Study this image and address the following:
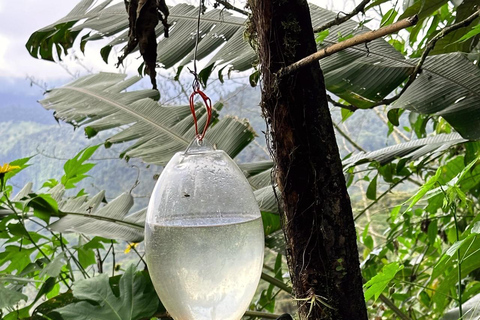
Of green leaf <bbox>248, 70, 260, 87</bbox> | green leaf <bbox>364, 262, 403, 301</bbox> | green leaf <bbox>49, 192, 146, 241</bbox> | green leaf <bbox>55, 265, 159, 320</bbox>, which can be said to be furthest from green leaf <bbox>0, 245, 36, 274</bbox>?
green leaf <bbox>364, 262, 403, 301</bbox>

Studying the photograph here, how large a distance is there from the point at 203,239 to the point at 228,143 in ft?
2.40

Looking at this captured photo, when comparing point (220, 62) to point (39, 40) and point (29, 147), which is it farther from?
point (29, 147)

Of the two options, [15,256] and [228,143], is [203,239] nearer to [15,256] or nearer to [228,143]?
[228,143]

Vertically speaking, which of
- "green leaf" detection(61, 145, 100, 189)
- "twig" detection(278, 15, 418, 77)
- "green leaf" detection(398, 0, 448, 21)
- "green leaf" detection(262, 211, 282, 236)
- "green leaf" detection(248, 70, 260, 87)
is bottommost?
"green leaf" detection(262, 211, 282, 236)

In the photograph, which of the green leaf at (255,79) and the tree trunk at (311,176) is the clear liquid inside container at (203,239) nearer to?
the tree trunk at (311,176)

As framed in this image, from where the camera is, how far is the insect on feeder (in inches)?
24.3

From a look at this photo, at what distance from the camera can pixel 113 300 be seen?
0.99 meters

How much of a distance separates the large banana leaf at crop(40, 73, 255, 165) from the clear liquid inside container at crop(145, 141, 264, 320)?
649 millimetres

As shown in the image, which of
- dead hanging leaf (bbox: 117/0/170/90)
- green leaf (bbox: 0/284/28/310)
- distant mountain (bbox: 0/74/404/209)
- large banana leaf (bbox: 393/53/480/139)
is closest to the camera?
dead hanging leaf (bbox: 117/0/170/90)

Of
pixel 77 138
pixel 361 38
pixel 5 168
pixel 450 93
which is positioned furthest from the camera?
pixel 77 138

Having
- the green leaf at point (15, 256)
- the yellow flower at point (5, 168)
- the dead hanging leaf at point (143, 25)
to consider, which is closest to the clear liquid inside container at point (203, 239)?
the dead hanging leaf at point (143, 25)

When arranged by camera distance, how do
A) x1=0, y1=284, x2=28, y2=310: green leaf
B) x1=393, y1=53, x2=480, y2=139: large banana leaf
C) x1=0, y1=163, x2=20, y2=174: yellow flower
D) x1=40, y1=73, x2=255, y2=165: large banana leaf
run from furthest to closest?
x1=40, y1=73, x2=255, y2=165: large banana leaf < x1=0, y1=163, x2=20, y2=174: yellow flower < x1=0, y1=284, x2=28, y2=310: green leaf < x1=393, y1=53, x2=480, y2=139: large banana leaf

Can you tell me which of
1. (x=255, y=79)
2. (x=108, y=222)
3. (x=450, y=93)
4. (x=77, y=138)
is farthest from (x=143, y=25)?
(x=77, y=138)

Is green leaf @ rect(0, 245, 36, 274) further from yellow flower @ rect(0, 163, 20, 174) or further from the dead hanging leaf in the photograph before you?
the dead hanging leaf
